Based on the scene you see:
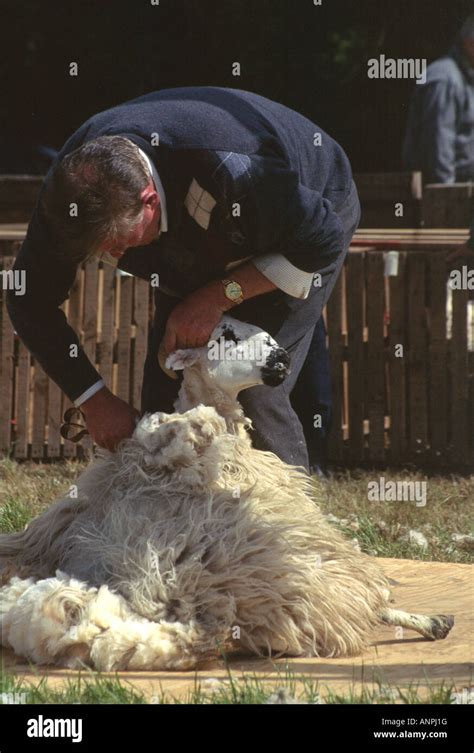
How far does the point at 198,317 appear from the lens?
12.1ft

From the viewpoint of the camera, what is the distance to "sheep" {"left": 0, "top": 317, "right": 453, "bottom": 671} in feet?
10.8

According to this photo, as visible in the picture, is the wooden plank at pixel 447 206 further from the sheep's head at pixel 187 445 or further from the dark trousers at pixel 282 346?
the sheep's head at pixel 187 445

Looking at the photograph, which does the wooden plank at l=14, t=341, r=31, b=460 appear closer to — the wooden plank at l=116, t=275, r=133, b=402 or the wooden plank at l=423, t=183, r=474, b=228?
the wooden plank at l=116, t=275, r=133, b=402

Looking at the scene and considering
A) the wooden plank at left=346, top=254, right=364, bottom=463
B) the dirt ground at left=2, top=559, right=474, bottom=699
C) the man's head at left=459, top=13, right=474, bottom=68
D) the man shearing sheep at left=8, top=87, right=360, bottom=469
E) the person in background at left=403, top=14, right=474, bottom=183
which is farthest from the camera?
the person in background at left=403, top=14, right=474, bottom=183

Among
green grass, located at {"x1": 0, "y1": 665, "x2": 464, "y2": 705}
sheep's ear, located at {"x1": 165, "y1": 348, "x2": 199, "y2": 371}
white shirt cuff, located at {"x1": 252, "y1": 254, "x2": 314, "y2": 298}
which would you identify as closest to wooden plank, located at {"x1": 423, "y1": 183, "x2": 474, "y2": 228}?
white shirt cuff, located at {"x1": 252, "y1": 254, "x2": 314, "y2": 298}

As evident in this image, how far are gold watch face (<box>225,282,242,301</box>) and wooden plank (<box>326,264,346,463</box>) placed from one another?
3.20 meters

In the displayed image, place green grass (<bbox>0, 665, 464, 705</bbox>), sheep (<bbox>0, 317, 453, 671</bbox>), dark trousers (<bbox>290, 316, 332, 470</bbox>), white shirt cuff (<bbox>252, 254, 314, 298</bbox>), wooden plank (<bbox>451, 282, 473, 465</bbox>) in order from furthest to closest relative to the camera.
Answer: wooden plank (<bbox>451, 282, 473, 465</bbox>), dark trousers (<bbox>290, 316, 332, 470</bbox>), white shirt cuff (<bbox>252, 254, 314, 298</bbox>), sheep (<bbox>0, 317, 453, 671</bbox>), green grass (<bbox>0, 665, 464, 705</bbox>)

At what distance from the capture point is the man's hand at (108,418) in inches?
152

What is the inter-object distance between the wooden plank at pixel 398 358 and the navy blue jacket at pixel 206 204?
2.77 metres

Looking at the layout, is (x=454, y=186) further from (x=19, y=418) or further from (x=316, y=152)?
(x=316, y=152)

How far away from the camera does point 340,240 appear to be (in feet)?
12.8

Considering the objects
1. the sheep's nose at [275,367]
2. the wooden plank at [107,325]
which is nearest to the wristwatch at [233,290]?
the sheep's nose at [275,367]

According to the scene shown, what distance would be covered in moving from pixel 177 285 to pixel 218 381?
1.43ft

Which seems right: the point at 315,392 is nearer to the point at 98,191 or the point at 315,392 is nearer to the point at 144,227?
the point at 144,227
